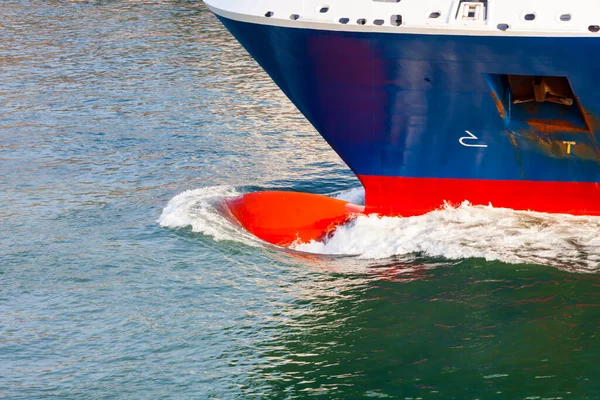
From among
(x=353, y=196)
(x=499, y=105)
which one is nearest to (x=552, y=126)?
(x=499, y=105)

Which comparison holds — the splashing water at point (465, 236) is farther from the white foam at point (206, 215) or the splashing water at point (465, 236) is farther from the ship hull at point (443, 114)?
the ship hull at point (443, 114)

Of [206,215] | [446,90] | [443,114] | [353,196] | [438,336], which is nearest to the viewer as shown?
[438,336]

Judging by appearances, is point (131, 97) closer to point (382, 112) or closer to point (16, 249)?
point (16, 249)

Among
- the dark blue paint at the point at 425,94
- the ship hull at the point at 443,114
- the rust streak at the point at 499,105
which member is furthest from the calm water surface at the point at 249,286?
the rust streak at the point at 499,105

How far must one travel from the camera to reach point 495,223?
17.3 m

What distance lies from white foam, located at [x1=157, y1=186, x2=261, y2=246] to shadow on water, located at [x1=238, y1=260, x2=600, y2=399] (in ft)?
8.28

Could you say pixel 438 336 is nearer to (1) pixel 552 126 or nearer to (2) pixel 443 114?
(2) pixel 443 114

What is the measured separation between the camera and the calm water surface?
1320 centimetres

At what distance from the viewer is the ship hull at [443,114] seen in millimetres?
15742

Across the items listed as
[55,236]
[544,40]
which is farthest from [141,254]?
[544,40]

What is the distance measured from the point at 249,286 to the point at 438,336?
11.0ft

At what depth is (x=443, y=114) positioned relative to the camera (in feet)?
54.9

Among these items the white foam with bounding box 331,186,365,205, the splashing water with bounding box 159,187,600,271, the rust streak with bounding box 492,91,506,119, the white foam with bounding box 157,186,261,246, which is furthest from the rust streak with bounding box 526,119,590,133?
the white foam with bounding box 157,186,261,246

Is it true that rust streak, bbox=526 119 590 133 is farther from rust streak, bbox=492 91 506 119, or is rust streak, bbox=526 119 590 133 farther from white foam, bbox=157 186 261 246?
white foam, bbox=157 186 261 246
